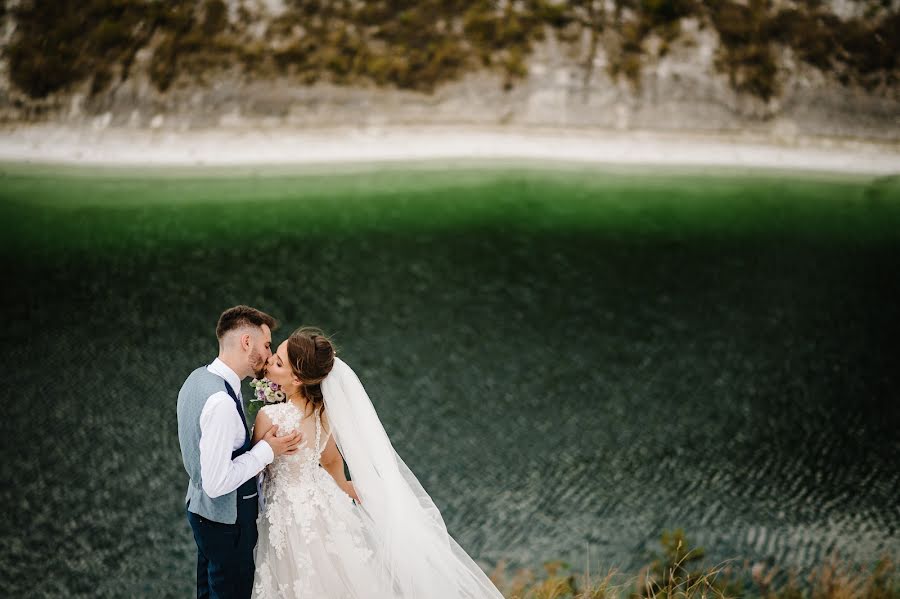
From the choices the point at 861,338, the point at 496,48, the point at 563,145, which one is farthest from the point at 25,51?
the point at 861,338

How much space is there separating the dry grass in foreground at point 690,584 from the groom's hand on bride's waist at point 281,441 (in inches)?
88.6

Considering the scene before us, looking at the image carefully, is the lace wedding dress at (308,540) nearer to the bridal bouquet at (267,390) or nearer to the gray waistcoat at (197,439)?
the bridal bouquet at (267,390)

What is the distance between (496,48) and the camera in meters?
27.8

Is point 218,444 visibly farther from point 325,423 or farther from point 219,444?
point 325,423

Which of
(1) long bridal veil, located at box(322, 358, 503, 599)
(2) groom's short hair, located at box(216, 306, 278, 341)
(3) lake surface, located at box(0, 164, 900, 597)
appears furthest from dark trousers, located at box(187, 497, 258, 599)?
(3) lake surface, located at box(0, 164, 900, 597)

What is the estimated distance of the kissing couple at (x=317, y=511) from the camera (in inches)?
197

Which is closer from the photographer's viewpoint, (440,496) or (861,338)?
(440,496)

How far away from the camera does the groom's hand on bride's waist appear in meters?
4.93

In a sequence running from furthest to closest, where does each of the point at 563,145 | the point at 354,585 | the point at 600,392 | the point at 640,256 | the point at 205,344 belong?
the point at 563,145 < the point at 640,256 < the point at 205,344 < the point at 600,392 < the point at 354,585

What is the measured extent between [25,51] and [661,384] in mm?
→ 23682

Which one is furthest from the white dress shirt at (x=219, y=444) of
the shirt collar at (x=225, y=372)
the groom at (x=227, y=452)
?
the shirt collar at (x=225, y=372)

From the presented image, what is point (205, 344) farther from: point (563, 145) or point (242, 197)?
point (563, 145)

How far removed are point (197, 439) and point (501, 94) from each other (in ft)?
76.0

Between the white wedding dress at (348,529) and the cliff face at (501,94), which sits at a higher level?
the cliff face at (501,94)
